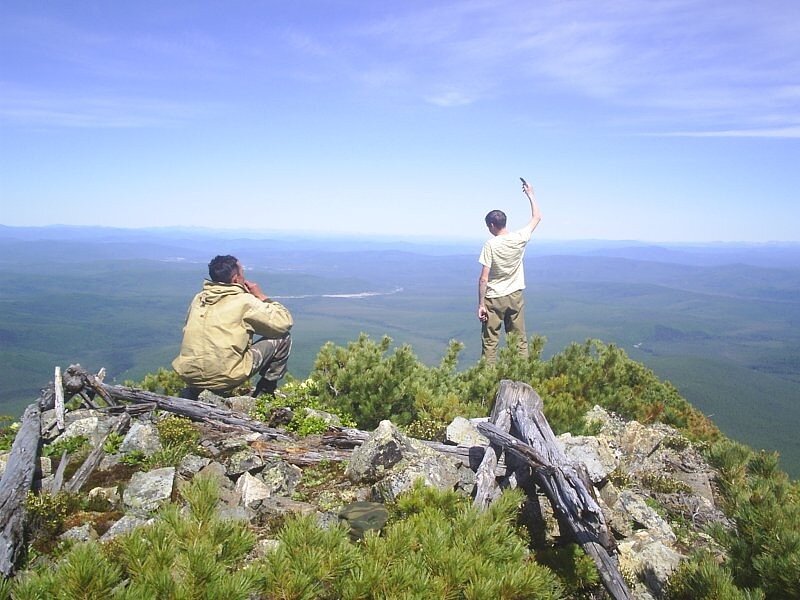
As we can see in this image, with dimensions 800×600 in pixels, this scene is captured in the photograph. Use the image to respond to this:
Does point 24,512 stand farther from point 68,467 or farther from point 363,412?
point 363,412

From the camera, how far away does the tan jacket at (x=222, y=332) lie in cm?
789

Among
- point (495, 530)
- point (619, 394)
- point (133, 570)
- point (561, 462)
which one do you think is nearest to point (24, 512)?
point (133, 570)

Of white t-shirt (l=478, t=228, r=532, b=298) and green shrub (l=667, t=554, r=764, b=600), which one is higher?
white t-shirt (l=478, t=228, r=532, b=298)

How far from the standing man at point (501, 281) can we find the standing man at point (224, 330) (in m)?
4.51

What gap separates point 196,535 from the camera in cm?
339

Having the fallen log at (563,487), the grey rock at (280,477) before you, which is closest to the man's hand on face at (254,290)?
the grey rock at (280,477)

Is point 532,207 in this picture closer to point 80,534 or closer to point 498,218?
point 498,218

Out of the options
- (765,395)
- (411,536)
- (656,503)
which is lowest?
(765,395)

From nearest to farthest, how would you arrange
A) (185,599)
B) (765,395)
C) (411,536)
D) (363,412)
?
1. (185,599)
2. (411,536)
3. (363,412)
4. (765,395)

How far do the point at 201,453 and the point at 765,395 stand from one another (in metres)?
193

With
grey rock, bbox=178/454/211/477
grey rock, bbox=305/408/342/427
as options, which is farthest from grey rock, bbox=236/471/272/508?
grey rock, bbox=305/408/342/427

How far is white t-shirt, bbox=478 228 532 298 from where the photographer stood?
1063 centimetres

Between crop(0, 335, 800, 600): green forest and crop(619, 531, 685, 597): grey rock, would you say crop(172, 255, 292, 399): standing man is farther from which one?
crop(619, 531, 685, 597): grey rock

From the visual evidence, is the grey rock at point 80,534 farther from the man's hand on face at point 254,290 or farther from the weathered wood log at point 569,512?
the man's hand on face at point 254,290
